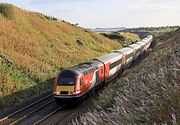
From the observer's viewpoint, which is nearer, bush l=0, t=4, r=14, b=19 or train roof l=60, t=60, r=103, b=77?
train roof l=60, t=60, r=103, b=77

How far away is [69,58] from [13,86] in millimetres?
16807

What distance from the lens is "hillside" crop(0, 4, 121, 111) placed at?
26.8 m

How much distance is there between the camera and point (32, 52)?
3731 centimetres

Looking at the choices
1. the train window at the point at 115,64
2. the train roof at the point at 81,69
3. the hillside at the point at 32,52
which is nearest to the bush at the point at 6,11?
the hillside at the point at 32,52

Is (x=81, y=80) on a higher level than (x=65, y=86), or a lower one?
higher

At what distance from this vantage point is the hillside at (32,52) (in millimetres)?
26792

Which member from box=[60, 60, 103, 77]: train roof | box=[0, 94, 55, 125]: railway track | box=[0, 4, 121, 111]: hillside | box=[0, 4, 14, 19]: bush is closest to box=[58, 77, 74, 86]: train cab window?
box=[60, 60, 103, 77]: train roof

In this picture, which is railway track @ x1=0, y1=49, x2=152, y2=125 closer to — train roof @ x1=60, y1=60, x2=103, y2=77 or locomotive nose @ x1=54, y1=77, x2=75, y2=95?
locomotive nose @ x1=54, y1=77, x2=75, y2=95

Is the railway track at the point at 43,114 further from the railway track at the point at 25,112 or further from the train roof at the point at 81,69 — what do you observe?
the train roof at the point at 81,69

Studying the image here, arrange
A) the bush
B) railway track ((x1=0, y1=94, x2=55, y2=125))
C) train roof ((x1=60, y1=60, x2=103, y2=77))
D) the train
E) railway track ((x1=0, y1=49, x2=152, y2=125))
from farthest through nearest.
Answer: the bush < train roof ((x1=60, y1=60, x2=103, y2=77)) < the train < railway track ((x1=0, y1=94, x2=55, y2=125)) < railway track ((x1=0, y1=49, x2=152, y2=125))

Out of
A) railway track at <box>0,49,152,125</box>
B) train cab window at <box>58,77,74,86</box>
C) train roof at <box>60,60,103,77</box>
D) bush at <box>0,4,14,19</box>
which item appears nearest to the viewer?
railway track at <box>0,49,152,125</box>

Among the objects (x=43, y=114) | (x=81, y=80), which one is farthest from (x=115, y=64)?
(x=43, y=114)

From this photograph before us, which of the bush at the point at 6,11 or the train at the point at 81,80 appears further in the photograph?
the bush at the point at 6,11

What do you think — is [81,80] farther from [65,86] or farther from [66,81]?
[65,86]
